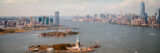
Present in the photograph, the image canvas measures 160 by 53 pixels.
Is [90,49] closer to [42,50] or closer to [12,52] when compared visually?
[42,50]

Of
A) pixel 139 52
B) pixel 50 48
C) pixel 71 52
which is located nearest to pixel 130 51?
pixel 139 52

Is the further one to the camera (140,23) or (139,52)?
(140,23)

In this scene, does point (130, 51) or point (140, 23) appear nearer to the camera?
point (130, 51)

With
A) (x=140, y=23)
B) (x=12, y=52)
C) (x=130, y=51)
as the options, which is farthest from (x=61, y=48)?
(x=140, y=23)

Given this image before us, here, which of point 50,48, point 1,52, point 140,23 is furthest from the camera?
point 140,23

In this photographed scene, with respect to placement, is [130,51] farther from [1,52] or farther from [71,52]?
[1,52]

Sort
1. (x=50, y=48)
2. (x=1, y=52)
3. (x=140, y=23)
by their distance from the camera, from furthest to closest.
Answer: (x=140, y=23) → (x=50, y=48) → (x=1, y=52)

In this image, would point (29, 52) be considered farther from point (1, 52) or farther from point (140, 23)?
point (140, 23)
